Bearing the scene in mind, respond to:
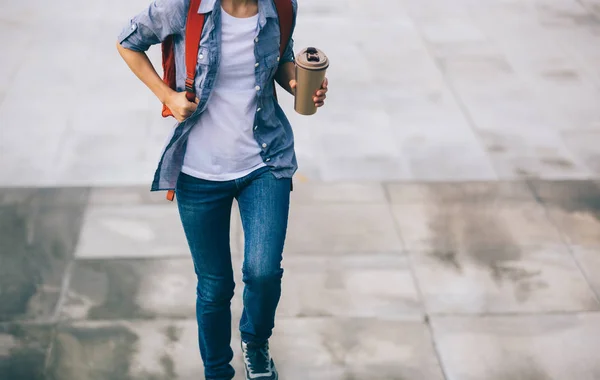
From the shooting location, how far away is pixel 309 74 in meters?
2.66

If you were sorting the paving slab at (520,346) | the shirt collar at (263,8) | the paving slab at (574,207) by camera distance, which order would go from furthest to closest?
the paving slab at (574,207), the paving slab at (520,346), the shirt collar at (263,8)

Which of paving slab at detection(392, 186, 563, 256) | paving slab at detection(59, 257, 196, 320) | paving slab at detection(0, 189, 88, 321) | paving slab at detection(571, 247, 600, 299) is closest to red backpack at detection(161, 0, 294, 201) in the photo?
paving slab at detection(59, 257, 196, 320)

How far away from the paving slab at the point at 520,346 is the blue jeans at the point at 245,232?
3.67 feet

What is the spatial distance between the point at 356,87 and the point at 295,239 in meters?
2.09

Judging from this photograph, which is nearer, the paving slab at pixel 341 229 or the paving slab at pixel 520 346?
the paving slab at pixel 520 346

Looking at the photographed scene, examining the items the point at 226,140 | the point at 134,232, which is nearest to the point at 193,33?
the point at 226,140

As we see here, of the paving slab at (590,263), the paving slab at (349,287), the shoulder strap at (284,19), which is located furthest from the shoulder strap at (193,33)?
the paving slab at (590,263)

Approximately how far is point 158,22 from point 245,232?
861 millimetres

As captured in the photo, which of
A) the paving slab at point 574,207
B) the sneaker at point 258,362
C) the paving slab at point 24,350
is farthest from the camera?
the paving slab at point 574,207

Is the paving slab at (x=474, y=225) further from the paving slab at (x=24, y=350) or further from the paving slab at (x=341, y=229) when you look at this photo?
the paving slab at (x=24, y=350)

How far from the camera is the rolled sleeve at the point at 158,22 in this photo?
2572 millimetres

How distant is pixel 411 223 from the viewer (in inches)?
177

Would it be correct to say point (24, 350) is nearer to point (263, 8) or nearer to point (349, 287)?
point (349, 287)

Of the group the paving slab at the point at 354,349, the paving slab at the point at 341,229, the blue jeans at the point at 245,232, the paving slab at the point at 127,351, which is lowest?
the paving slab at the point at 341,229
